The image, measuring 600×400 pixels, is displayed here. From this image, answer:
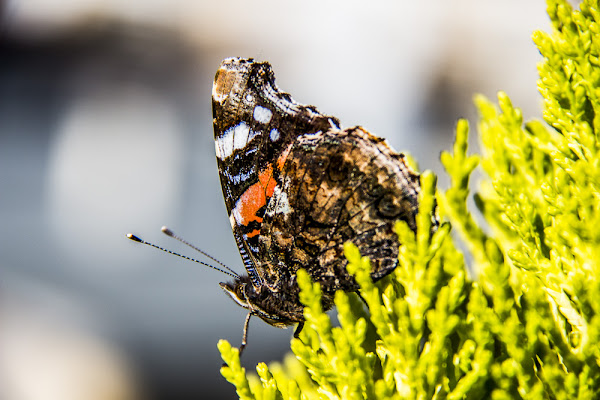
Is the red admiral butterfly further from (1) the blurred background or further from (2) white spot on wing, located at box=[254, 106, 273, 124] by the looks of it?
(1) the blurred background

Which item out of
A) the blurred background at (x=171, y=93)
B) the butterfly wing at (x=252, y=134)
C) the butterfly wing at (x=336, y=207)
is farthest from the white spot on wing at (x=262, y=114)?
the blurred background at (x=171, y=93)

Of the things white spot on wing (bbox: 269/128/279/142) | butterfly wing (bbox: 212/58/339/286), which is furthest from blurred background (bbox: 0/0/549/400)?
white spot on wing (bbox: 269/128/279/142)

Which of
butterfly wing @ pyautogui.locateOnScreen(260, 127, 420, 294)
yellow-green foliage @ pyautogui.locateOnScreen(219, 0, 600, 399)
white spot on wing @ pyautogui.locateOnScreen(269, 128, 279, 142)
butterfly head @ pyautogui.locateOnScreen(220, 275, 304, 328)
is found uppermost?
white spot on wing @ pyautogui.locateOnScreen(269, 128, 279, 142)

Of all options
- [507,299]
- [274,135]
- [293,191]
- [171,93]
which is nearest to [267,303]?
[293,191]

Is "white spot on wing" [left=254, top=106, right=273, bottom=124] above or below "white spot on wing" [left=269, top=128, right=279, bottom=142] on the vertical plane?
above

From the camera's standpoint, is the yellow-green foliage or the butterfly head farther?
the butterfly head

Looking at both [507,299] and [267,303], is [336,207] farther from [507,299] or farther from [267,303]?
[507,299]
